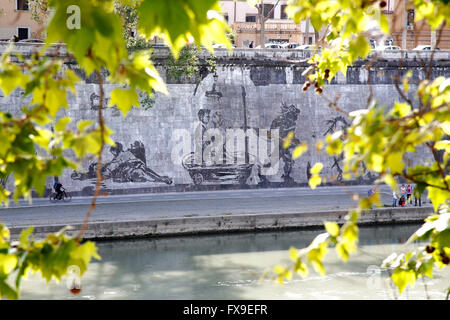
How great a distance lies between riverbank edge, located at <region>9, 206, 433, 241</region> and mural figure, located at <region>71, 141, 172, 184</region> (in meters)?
3.75

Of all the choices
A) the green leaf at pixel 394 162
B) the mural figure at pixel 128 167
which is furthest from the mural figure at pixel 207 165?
the green leaf at pixel 394 162

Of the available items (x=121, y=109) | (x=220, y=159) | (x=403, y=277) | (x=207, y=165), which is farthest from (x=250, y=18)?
(x=121, y=109)

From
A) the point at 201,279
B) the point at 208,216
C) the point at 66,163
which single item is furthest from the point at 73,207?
the point at 66,163

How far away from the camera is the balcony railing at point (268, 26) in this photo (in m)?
32.6

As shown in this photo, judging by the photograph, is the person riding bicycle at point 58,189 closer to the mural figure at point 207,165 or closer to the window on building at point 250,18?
the mural figure at point 207,165

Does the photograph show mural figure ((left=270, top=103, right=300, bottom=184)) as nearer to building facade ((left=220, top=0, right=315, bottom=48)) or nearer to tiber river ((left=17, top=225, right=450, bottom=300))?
tiber river ((left=17, top=225, right=450, bottom=300))

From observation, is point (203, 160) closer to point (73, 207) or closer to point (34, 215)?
point (73, 207)

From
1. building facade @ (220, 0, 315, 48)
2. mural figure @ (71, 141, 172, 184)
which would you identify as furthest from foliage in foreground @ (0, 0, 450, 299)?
building facade @ (220, 0, 315, 48)

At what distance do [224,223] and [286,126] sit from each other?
5714mm

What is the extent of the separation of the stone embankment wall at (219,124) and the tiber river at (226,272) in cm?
407

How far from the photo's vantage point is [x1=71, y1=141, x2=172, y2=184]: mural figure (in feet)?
60.7

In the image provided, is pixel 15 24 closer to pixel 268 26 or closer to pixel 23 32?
pixel 23 32

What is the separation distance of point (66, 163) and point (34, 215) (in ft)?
46.3

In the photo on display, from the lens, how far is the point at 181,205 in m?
17.2
